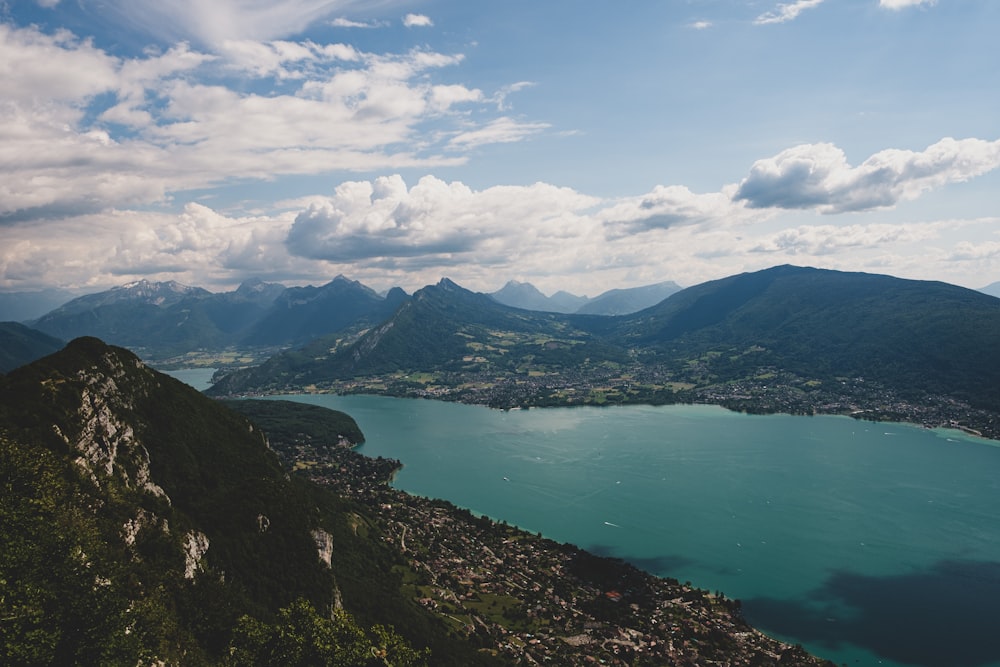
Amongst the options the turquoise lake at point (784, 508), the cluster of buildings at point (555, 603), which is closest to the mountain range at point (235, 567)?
the cluster of buildings at point (555, 603)

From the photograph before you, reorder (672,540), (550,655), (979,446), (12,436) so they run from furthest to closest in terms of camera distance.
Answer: (979,446) < (672,540) < (550,655) < (12,436)

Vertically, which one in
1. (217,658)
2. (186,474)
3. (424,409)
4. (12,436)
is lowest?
(424,409)

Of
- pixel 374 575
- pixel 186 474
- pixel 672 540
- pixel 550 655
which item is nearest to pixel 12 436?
pixel 186 474

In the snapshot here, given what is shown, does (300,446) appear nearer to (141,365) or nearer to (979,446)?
(141,365)

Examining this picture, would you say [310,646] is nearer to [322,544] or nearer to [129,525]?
[129,525]

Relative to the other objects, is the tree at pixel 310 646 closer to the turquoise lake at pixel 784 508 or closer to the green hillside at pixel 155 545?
the green hillside at pixel 155 545

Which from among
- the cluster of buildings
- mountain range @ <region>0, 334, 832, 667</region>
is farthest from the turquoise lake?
mountain range @ <region>0, 334, 832, 667</region>
